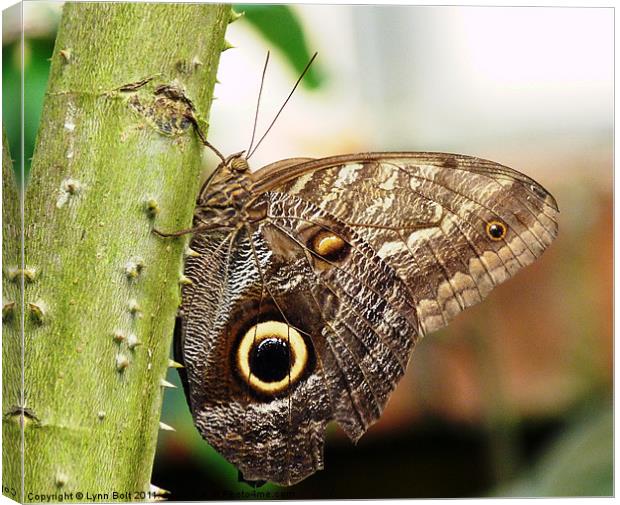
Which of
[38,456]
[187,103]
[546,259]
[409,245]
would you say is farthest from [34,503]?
[546,259]

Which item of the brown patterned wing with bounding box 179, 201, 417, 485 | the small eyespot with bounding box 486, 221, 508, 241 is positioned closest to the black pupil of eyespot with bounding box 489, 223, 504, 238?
the small eyespot with bounding box 486, 221, 508, 241

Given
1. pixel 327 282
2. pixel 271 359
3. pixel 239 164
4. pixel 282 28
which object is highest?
pixel 282 28

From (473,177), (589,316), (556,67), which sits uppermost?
(556,67)

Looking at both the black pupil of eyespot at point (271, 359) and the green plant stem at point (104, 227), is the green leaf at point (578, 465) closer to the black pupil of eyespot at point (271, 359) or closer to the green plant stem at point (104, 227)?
the black pupil of eyespot at point (271, 359)

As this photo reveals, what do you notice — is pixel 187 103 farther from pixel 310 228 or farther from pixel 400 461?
pixel 400 461

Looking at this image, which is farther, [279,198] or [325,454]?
[325,454]

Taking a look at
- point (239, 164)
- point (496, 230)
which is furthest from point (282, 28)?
point (496, 230)

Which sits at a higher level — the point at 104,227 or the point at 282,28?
the point at 282,28

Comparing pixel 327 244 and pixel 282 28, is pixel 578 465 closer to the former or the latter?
pixel 327 244
